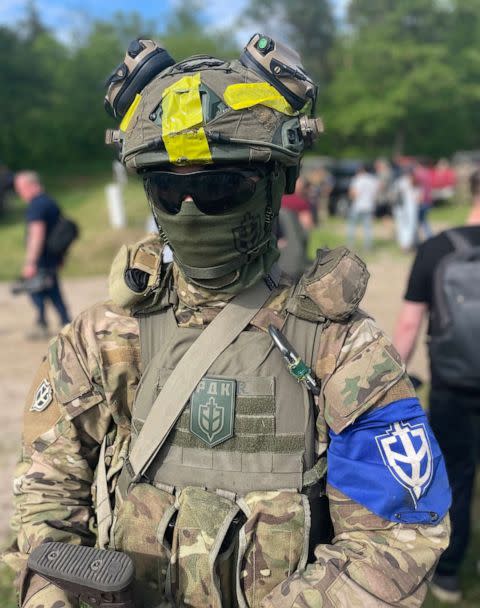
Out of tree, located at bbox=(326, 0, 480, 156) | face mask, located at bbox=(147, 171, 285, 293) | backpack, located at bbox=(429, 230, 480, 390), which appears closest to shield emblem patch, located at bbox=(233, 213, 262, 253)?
face mask, located at bbox=(147, 171, 285, 293)

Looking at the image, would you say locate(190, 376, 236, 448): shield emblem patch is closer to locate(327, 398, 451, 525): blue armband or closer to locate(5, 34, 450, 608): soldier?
locate(5, 34, 450, 608): soldier

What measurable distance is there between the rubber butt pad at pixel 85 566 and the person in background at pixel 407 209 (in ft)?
35.6

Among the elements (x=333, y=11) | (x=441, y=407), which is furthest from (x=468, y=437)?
(x=333, y=11)

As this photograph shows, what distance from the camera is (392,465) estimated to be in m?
1.42

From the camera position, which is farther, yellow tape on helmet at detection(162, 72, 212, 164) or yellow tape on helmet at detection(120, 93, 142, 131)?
yellow tape on helmet at detection(120, 93, 142, 131)

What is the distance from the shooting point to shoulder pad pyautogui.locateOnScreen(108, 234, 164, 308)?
1604mm

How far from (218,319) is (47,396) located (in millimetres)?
514

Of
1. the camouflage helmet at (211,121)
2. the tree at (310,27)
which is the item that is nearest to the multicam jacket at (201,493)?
the camouflage helmet at (211,121)

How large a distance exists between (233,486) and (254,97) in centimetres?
96

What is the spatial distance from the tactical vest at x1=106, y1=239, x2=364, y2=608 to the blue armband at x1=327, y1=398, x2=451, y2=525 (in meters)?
0.11

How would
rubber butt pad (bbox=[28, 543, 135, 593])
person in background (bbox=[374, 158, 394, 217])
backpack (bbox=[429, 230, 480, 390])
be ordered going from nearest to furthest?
1. rubber butt pad (bbox=[28, 543, 135, 593])
2. backpack (bbox=[429, 230, 480, 390])
3. person in background (bbox=[374, 158, 394, 217])

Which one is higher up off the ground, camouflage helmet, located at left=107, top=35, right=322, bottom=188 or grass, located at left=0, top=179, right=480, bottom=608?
grass, located at left=0, top=179, right=480, bottom=608

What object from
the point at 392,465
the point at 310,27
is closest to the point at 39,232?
the point at 392,465

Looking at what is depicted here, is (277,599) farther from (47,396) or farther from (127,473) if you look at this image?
(47,396)
